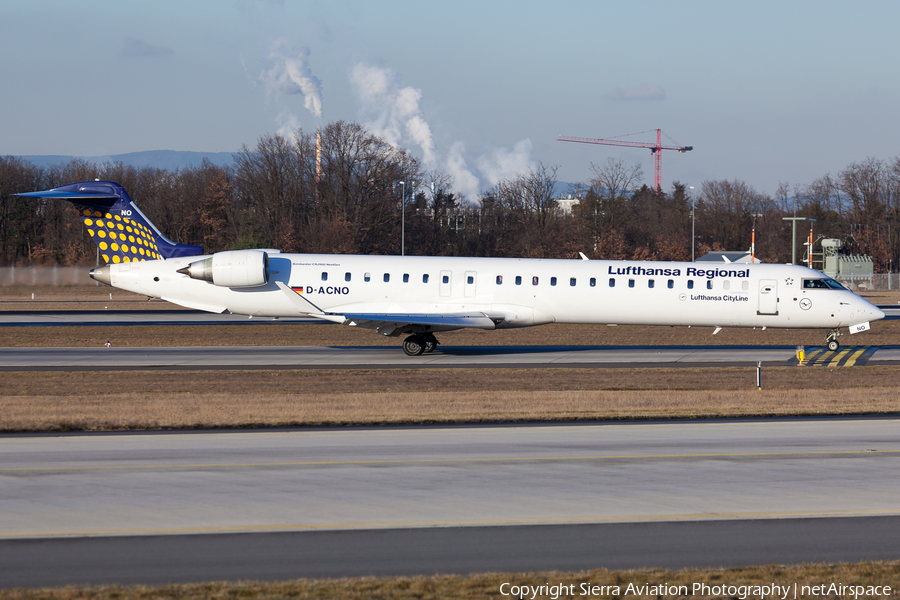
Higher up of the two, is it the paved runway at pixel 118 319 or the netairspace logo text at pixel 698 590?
the paved runway at pixel 118 319

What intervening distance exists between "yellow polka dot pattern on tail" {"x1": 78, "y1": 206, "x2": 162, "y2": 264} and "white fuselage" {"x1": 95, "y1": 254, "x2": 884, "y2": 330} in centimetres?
394

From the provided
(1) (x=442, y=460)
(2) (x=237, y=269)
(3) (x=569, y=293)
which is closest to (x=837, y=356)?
(3) (x=569, y=293)

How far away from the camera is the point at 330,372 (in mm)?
25188

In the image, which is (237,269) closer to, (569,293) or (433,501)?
(569,293)

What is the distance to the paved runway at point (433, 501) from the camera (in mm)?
8578

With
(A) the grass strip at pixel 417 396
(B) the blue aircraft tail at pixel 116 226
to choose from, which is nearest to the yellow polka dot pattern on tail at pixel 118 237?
(B) the blue aircraft tail at pixel 116 226

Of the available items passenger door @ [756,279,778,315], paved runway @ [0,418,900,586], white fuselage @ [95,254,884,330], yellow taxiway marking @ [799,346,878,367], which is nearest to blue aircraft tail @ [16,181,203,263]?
white fuselage @ [95,254,884,330]

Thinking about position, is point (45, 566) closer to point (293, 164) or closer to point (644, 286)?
point (644, 286)

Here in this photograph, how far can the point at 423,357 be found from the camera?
1156 inches

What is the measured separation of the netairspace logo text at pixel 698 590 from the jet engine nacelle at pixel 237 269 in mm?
23110

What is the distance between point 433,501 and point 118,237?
24.3 m

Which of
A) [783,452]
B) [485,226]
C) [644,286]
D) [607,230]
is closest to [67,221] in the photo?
[485,226]

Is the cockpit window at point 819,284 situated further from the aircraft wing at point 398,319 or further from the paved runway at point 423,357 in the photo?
the aircraft wing at point 398,319

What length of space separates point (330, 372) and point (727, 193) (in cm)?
9201
